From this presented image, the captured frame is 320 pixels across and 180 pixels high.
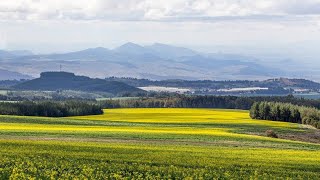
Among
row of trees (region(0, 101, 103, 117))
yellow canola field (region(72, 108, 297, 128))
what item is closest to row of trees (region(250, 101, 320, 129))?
yellow canola field (region(72, 108, 297, 128))

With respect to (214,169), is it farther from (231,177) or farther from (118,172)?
(118,172)

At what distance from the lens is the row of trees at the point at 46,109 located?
106 metres

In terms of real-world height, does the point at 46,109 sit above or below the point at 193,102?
below

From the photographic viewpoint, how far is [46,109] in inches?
4424

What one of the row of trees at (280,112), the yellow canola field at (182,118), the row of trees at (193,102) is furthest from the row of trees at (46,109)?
the row of trees at (193,102)

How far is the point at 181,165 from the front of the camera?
3120cm

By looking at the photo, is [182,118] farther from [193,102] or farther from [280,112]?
[193,102]

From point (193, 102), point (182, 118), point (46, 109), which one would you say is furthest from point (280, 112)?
point (193, 102)

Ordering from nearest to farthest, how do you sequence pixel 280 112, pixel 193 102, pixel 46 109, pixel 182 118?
pixel 182 118 < pixel 46 109 < pixel 280 112 < pixel 193 102

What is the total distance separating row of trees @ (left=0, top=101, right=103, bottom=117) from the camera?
10569 cm

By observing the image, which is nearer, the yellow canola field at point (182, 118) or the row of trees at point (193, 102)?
the yellow canola field at point (182, 118)

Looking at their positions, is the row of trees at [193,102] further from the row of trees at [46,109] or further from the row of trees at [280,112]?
the row of trees at [280,112]

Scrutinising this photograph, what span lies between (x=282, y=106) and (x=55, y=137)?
72.3 metres

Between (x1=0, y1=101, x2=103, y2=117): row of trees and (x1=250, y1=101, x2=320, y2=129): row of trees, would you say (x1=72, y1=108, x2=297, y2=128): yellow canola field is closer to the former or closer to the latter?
(x1=250, y1=101, x2=320, y2=129): row of trees
